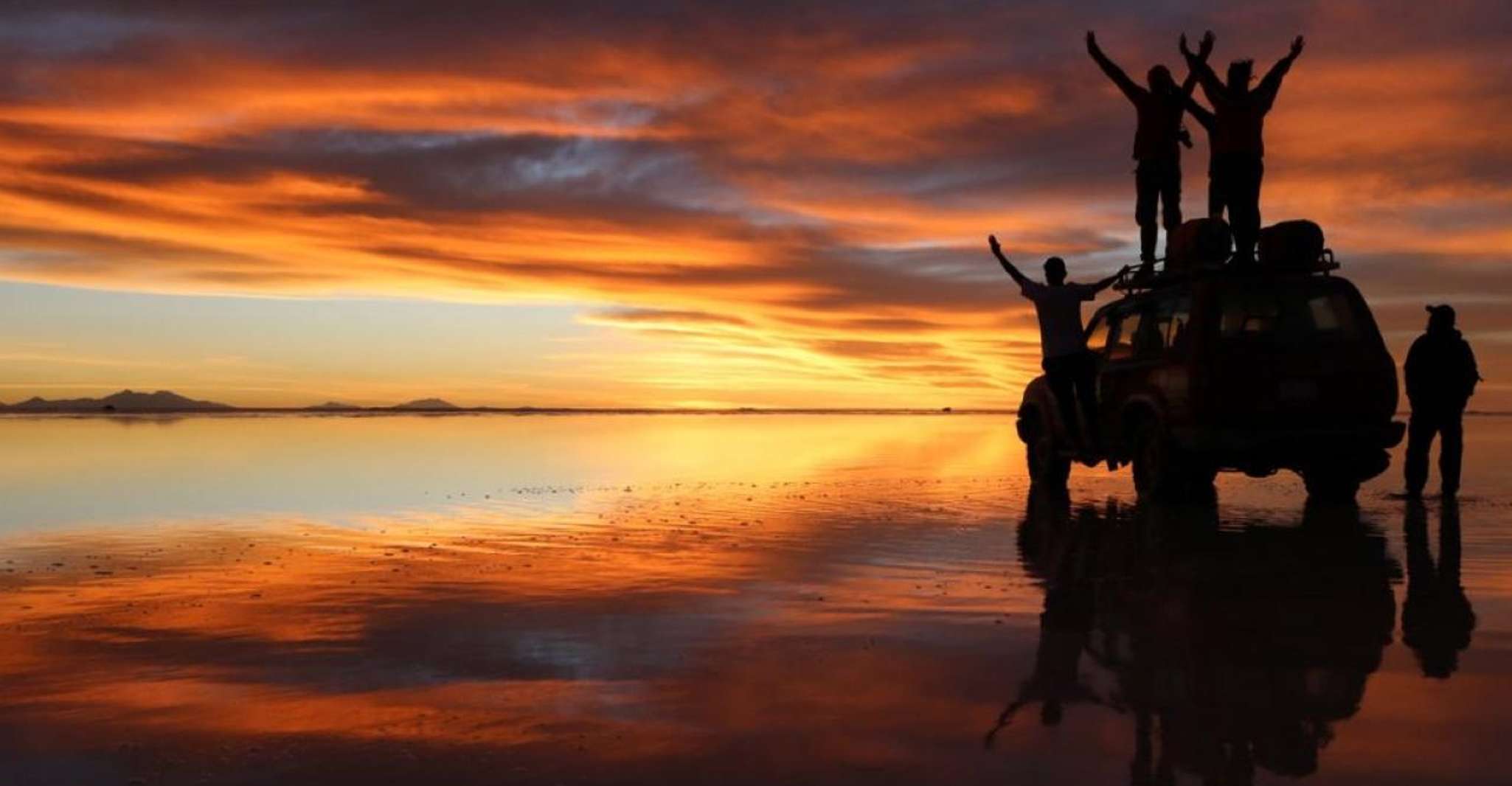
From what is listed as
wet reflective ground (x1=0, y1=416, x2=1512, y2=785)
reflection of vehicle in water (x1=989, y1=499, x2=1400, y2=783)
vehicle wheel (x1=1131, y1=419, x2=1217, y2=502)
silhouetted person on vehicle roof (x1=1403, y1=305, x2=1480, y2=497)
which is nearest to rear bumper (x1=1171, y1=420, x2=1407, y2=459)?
vehicle wheel (x1=1131, y1=419, x2=1217, y2=502)

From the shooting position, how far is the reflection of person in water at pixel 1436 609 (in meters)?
5.71

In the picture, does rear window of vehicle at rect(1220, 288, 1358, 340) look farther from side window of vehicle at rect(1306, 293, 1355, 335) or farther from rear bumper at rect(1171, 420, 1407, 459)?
rear bumper at rect(1171, 420, 1407, 459)

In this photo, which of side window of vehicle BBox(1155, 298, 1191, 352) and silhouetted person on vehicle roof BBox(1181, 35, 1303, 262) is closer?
side window of vehicle BBox(1155, 298, 1191, 352)

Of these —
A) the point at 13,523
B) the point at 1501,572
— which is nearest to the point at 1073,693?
the point at 1501,572

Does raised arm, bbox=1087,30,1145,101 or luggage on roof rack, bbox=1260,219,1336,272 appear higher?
raised arm, bbox=1087,30,1145,101

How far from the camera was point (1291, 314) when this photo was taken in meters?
12.2

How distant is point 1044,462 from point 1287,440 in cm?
427

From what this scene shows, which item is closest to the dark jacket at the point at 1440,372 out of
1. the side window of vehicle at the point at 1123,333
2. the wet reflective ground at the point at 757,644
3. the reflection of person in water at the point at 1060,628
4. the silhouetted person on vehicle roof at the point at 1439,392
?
the silhouetted person on vehicle roof at the point at 1439,392

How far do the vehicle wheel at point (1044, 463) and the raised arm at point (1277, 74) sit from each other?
4.77 m

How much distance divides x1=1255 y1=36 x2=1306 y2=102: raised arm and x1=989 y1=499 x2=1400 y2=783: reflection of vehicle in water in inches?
233

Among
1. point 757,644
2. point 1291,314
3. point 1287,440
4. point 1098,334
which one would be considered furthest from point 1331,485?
point 757,644

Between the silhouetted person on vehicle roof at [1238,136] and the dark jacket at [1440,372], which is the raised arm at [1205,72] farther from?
the dark jacket at [1440,372]

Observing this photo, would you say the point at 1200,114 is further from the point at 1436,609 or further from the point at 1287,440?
the point at 1436,609

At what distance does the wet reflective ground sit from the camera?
13.8 ft
